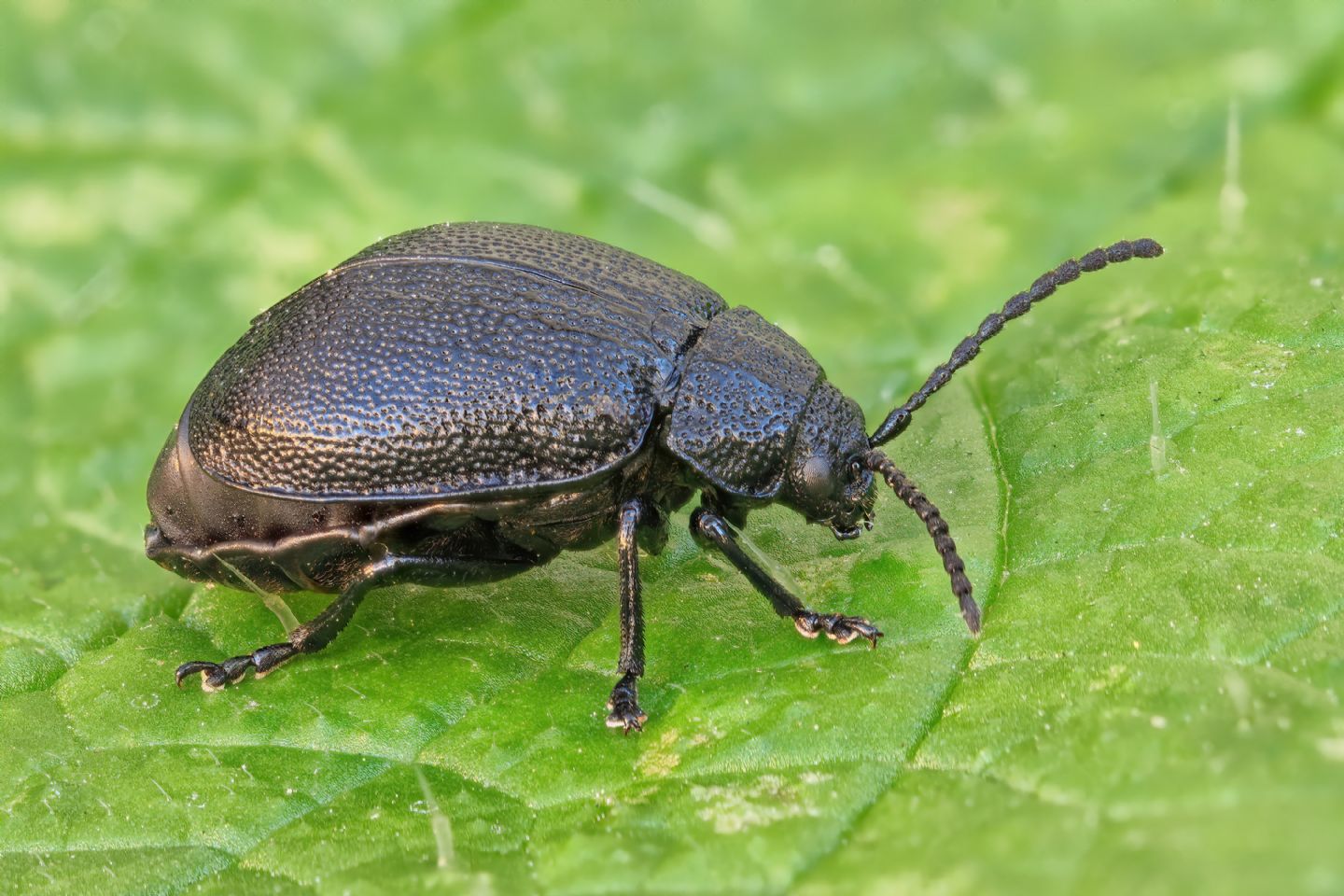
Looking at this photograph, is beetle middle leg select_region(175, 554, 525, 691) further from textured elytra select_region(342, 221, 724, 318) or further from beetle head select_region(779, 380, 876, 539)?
beetle head select_region(779, 380, 876, 539)

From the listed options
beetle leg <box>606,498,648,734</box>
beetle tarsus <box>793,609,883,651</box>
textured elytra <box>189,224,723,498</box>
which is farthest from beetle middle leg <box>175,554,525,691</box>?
beetle tarsus <box>793,609,883,651</box>

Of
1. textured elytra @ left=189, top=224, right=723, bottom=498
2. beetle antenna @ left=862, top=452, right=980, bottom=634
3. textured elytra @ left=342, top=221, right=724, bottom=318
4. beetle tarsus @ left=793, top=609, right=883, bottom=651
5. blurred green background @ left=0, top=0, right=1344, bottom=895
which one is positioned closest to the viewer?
blurred green background @ left=0, top=0, right=1344, bottom=895

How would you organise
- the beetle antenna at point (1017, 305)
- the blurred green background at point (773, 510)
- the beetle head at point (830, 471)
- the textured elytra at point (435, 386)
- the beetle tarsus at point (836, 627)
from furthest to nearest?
the beetle antenna at point (1017, 305) → the beetle head at point (830, 471) → the textured elytra at point (435, 386) → the beetle tarsus at point (836, 627) → the blurred green background at point (773, 510)

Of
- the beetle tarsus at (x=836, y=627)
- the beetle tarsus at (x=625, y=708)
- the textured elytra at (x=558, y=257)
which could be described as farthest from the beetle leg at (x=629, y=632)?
the textured elytra at (x=558, y=257)

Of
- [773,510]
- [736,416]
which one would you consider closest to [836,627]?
[736,416]

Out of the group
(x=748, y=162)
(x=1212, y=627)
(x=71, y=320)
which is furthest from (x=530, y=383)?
(x=71, y=320)

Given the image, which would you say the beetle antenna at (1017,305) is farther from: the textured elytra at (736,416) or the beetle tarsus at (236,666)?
the beetle tarsus at (236,666)

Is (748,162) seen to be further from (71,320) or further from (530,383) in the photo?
(71,320)
